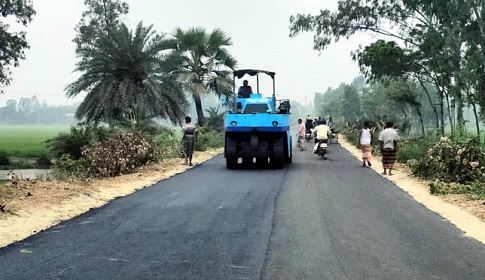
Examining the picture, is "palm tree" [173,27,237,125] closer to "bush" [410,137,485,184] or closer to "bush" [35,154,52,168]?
"bush" [35,154,52,168]

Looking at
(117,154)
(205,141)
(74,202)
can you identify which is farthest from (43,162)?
(74,202)

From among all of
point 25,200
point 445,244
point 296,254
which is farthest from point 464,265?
point 25,200

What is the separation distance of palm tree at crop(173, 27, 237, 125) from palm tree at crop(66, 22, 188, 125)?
18.9 ft

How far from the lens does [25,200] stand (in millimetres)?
10133

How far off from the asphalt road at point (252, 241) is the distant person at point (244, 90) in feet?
30.0

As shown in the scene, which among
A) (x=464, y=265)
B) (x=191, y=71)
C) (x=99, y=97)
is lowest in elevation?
(x=464, y=265)

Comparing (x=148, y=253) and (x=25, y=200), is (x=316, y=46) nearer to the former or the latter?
(x=25, y=200)

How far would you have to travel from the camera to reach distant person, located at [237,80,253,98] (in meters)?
20.4

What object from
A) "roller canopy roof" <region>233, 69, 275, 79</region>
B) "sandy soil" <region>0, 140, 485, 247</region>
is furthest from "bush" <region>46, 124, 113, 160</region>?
"roller canopy roof" <region>233, 69, 275, 79</region>

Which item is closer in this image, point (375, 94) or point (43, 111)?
point (375, 94)

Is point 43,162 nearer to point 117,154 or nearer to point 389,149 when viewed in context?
point 117,154

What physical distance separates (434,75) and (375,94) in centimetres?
5100

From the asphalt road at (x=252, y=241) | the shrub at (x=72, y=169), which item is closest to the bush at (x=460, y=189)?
the asphalt road at (x=252, y=241)

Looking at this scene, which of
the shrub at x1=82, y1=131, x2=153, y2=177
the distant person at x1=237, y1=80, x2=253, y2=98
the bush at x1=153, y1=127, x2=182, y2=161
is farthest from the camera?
the distant person at x1=237, y1=80, x2=253, y2=98
